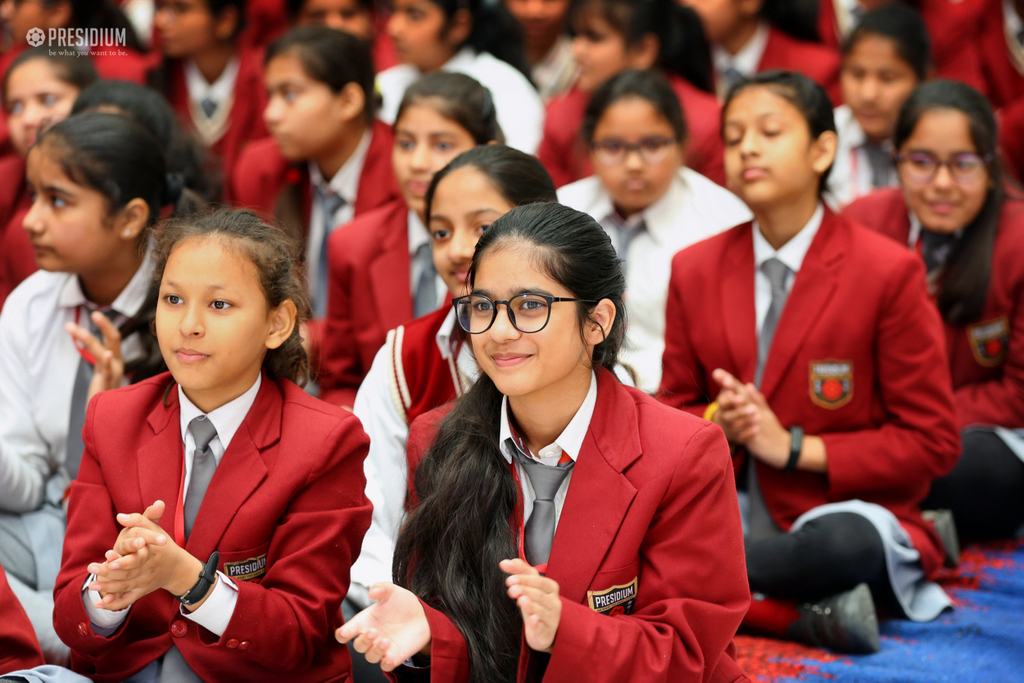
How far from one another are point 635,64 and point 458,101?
1104 mm

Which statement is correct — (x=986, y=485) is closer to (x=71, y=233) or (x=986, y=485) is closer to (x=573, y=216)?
(x=573, y=216)

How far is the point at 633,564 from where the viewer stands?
158 centimetres

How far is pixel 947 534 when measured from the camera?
256 centimetres

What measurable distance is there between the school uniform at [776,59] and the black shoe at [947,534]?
1.91 m

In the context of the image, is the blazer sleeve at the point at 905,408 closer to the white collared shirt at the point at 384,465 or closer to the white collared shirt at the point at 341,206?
the white collared shirt at the point at 384,465

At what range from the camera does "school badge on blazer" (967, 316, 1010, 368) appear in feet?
9.12

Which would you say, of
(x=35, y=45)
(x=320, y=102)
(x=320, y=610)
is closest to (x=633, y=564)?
(x=320, y=610)

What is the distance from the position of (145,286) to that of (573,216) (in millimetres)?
1218

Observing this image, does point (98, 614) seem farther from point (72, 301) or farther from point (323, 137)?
point (323, 137)

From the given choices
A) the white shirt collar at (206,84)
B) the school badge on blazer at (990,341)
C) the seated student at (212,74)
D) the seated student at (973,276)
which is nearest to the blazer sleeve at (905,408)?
the seated student at (973,276)

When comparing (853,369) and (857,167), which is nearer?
(853,369)

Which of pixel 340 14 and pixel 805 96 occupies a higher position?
pixel 340 14

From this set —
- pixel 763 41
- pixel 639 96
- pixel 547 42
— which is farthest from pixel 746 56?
pixel 639 96

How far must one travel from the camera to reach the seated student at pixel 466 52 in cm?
385
